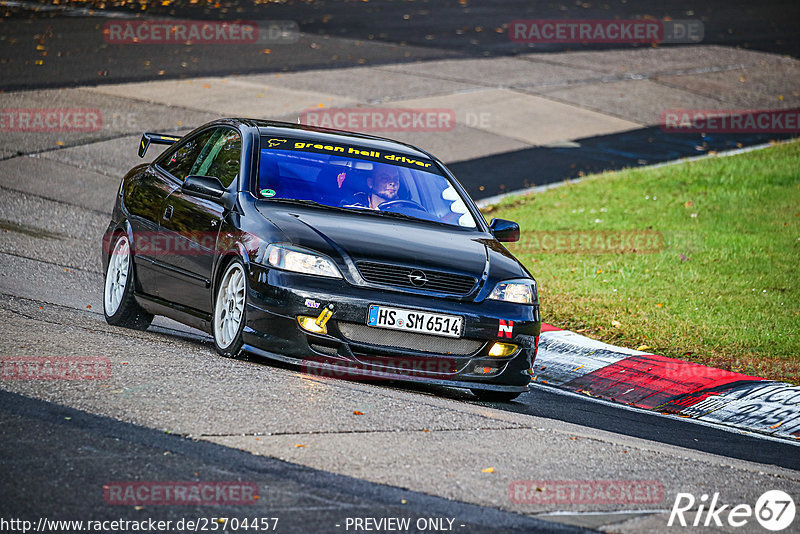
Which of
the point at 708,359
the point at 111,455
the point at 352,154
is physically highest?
the point at 352,154

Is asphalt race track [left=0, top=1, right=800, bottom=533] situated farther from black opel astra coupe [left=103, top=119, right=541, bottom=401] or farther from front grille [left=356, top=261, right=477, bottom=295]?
front grille [left=356, top=261, right=477, bottom=295]

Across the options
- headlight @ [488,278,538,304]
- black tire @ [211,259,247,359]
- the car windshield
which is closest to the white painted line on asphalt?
headlight @ [488,278,538,304]

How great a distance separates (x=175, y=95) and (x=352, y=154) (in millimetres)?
11868

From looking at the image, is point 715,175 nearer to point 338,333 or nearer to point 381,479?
point 338,333

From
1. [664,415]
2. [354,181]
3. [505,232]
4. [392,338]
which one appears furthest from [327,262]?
[664,415]

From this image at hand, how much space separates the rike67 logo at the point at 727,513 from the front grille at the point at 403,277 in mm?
2191

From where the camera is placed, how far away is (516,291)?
7.61 meters

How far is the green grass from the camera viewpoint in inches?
390

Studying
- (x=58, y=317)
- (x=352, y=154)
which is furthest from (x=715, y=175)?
(x=58, y=317)

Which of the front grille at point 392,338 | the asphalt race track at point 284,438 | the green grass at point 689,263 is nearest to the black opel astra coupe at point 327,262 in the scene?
the front grille at point 392,338

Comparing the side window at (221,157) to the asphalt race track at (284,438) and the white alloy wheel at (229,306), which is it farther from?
the asphalt race track at (284,438)

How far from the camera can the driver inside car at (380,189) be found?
8.26 m

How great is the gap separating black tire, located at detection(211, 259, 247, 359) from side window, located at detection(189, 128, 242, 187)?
872 mm

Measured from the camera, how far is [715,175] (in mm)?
16609
